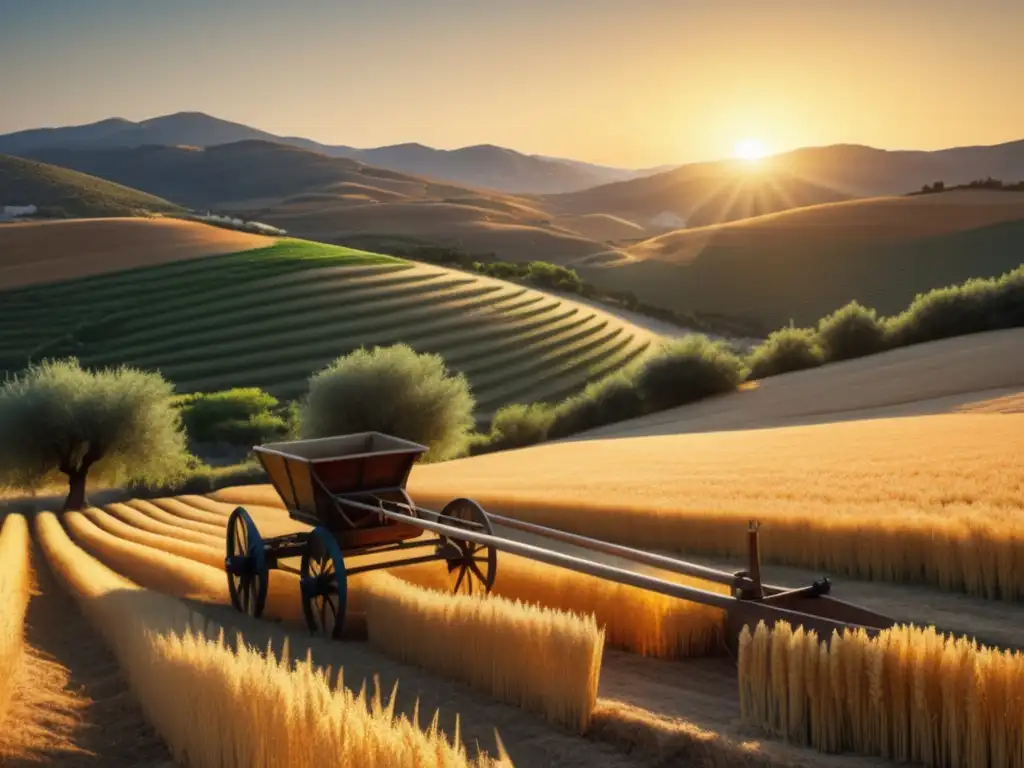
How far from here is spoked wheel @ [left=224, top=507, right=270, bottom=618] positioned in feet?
31.0

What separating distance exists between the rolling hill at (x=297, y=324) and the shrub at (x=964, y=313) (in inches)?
768

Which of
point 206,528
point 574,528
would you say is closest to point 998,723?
point 574,528

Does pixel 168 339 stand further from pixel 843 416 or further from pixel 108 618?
pixel 108 618

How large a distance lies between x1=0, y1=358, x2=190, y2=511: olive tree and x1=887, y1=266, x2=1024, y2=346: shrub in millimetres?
29244

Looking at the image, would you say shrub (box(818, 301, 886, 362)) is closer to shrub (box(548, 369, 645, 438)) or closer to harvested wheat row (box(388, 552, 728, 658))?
shrub (box(548, 369, 645, 438))

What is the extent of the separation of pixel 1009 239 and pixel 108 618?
289 feet

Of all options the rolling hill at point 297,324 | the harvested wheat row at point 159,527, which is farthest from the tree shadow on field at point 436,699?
the rolling hill at point 297,324

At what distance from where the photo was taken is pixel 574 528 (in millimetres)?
13664

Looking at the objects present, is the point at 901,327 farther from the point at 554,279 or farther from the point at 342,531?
the point at 554,279

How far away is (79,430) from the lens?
26.0 metres

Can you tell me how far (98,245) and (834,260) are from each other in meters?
62.0

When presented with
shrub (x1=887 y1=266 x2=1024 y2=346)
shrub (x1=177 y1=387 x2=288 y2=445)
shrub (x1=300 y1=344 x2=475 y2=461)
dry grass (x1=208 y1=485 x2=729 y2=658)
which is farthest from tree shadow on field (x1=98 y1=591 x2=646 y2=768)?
shrub (x1=887 y1=266 x2=1024 y2=346)

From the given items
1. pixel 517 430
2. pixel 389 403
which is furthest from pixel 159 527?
pixel 517 430

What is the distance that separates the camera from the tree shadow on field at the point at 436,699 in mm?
5383
